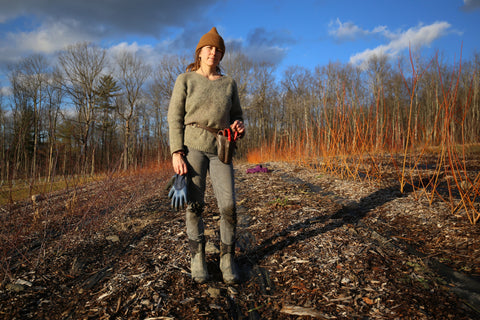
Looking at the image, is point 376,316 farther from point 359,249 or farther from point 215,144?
point 215,144

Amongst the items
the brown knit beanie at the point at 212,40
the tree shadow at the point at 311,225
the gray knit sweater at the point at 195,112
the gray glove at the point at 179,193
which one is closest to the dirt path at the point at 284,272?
the tree shadow at the point at 311,225

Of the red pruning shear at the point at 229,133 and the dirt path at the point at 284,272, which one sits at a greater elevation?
the red pruning shear at the point at 229,133

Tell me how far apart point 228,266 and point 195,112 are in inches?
44.3

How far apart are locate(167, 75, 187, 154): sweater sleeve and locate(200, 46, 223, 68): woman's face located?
217 millimetres

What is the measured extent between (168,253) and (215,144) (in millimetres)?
1222

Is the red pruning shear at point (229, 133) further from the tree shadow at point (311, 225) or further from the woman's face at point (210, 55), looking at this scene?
the tree shadow at point (311, 225)

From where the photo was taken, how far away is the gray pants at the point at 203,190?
1.70m

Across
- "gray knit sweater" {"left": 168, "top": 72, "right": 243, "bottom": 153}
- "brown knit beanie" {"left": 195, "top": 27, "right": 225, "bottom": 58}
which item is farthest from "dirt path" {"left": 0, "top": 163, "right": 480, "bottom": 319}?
"brown knit beanie" {"left": 195, "top": 27, "right": 225, "bottom": 58}

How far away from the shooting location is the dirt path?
1.45 meters

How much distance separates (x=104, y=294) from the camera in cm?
166

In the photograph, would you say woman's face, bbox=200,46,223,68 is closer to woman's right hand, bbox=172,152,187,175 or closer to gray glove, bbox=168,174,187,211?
woman's right hand, bbox=172,152,187,175

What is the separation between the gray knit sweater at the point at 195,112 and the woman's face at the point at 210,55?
0.12m

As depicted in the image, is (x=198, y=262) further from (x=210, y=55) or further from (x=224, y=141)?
(x=210, y=55)

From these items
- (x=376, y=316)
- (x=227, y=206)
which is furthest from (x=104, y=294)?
(x=376, y=316)
